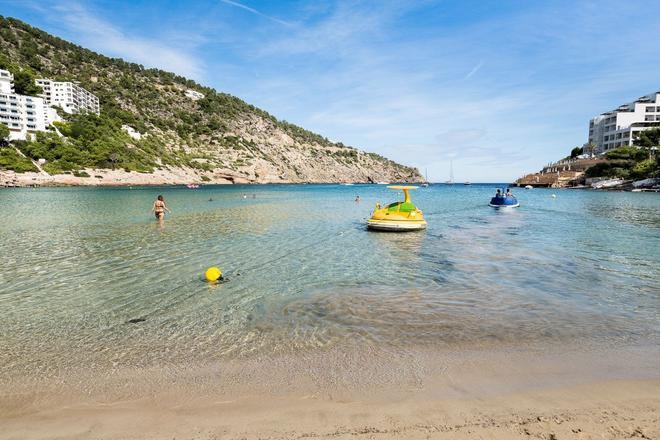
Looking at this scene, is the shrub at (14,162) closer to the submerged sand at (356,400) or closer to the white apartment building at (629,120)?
the submerged sand at (356,400)

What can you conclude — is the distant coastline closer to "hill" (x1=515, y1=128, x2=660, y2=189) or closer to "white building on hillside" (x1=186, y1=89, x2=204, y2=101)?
"white building on hillside" (x1=186, y1=89, x2=204, y2=101)

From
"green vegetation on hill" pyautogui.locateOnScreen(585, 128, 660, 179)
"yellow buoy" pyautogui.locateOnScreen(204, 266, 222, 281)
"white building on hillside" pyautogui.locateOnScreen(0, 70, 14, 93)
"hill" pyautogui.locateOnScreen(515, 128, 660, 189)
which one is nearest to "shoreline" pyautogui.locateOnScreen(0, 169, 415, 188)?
"white building on hillside" pyautogui.locateOnScreen(0, 70, 14, 93)

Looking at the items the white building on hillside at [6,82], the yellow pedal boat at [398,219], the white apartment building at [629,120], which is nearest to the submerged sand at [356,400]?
the yellow pedal boat at [398,219]

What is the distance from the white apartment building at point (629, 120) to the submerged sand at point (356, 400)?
13227 centimetres

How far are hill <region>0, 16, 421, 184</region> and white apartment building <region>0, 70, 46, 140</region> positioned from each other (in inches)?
191

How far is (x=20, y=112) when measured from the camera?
313 ft

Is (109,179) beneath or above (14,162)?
beneath

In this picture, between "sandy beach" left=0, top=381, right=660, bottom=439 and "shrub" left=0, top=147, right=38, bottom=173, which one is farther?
"shrub" left=0, top=147, right=38, bottom=173

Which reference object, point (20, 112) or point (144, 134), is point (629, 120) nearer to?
point (144, 134)

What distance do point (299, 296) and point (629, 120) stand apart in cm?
14567

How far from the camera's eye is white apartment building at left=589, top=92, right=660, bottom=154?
108438 millimetres

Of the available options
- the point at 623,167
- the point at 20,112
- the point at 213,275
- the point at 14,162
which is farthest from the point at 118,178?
the point at 623,167

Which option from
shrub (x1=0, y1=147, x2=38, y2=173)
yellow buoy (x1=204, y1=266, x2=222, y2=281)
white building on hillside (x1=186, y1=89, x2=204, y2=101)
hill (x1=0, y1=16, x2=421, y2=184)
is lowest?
yellow buoy (x1=204, y1=266, x2=222, y2=281)

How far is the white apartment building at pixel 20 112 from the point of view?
92950mm
